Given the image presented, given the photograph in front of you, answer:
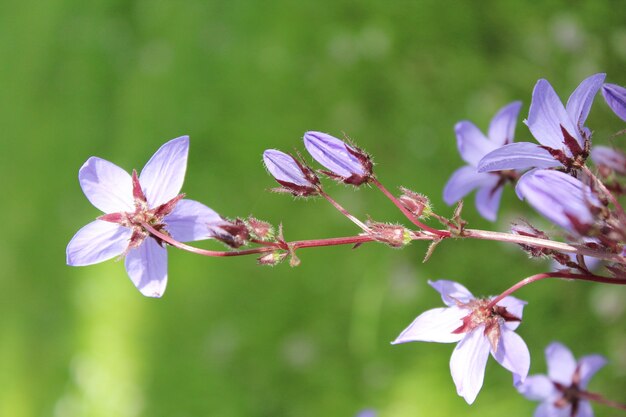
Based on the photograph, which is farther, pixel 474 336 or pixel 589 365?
pixel 589 365

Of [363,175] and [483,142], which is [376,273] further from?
[363,175]

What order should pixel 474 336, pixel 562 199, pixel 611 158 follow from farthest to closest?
pixel 474 336, pixel 611 158, pixel 562 199

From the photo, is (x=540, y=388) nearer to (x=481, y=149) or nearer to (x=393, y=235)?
(x=481, y=149)

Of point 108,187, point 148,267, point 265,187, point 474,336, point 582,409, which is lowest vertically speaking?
point 582,409

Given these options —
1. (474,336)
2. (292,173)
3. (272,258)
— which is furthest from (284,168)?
(474,336)

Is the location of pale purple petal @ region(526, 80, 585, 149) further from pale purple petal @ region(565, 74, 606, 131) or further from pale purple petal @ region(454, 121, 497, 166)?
pale purple petal @ region(454, 121, 497, 166)

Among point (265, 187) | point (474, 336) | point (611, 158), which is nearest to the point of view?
point (611, 158)

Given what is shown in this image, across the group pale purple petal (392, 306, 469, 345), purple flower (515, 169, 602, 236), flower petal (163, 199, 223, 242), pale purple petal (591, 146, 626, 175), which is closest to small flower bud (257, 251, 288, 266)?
flower petal (163, 199, 223, 242)
